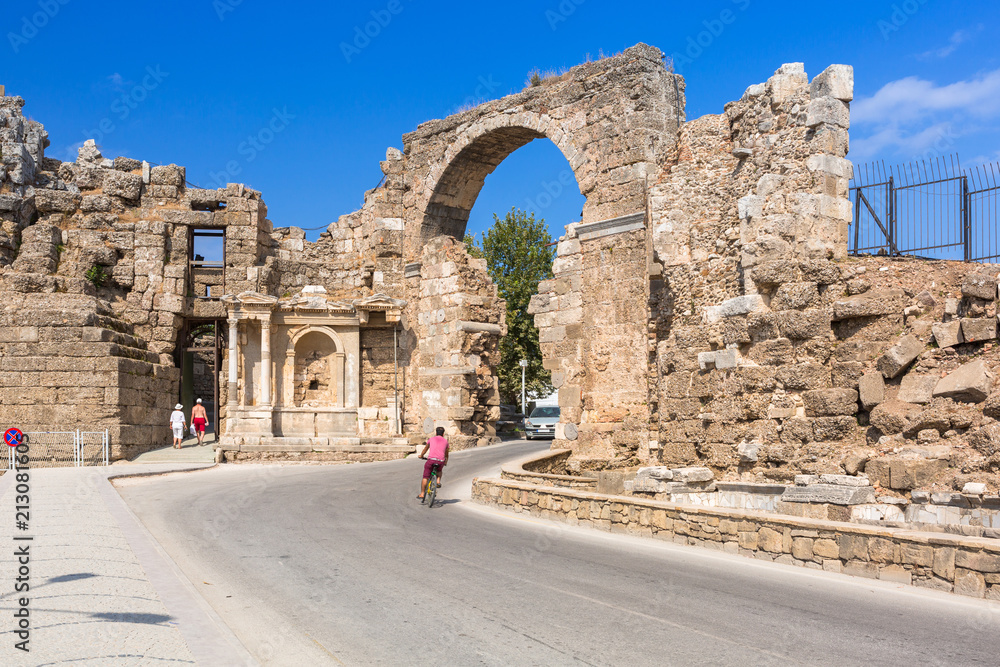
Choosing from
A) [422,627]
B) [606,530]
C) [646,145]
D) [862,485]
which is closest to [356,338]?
[646,145]

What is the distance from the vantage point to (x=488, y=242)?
39.1m

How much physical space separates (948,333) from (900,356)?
496 millimetres

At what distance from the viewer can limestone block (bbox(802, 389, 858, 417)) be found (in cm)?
911

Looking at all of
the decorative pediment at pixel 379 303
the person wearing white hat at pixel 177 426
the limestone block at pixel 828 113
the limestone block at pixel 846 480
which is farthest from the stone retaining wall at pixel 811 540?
the person wearing white hat at pixel 177 426

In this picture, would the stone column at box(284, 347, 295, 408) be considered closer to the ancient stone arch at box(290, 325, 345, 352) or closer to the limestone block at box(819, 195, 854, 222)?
the ancient stone arch at box(290, 325, 345, 352)

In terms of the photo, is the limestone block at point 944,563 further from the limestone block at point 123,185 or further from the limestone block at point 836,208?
the limestone block at point 123,185

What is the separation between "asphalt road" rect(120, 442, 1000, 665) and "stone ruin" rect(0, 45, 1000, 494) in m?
2.34

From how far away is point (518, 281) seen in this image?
124 ft

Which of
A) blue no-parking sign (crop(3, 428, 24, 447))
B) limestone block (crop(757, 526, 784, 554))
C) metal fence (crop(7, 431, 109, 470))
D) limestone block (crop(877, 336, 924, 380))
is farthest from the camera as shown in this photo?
metal fence (crop(7, 431, 109, 470))

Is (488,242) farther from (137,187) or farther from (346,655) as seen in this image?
(346,655)

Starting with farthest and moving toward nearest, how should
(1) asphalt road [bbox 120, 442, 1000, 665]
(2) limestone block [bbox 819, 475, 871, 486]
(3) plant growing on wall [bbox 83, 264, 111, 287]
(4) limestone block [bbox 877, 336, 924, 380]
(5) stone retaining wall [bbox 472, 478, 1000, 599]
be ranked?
1. (3) plant growing on wall [bbox 83, 264, 111, 287]
2. (4) limestone block [bbox 877, 336, 924, 380]
3. (2) limestone block [bbox 819, 475, 871, 486]
4. (5) stone retaining wall [bbox 472, 478, 1000, 599]
5. (1) asphalt road [bbox 120, 442, 1000, 665]

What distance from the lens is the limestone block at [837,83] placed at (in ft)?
32.3

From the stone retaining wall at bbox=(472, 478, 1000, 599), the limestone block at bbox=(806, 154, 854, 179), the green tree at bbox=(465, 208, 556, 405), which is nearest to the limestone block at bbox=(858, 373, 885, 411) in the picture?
the stone retaining wall at bbox=(472, 478, 1000, 599)

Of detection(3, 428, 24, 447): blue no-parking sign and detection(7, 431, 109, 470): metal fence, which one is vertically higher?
detection(3, 428, 24, 447): blue no-parking sign
